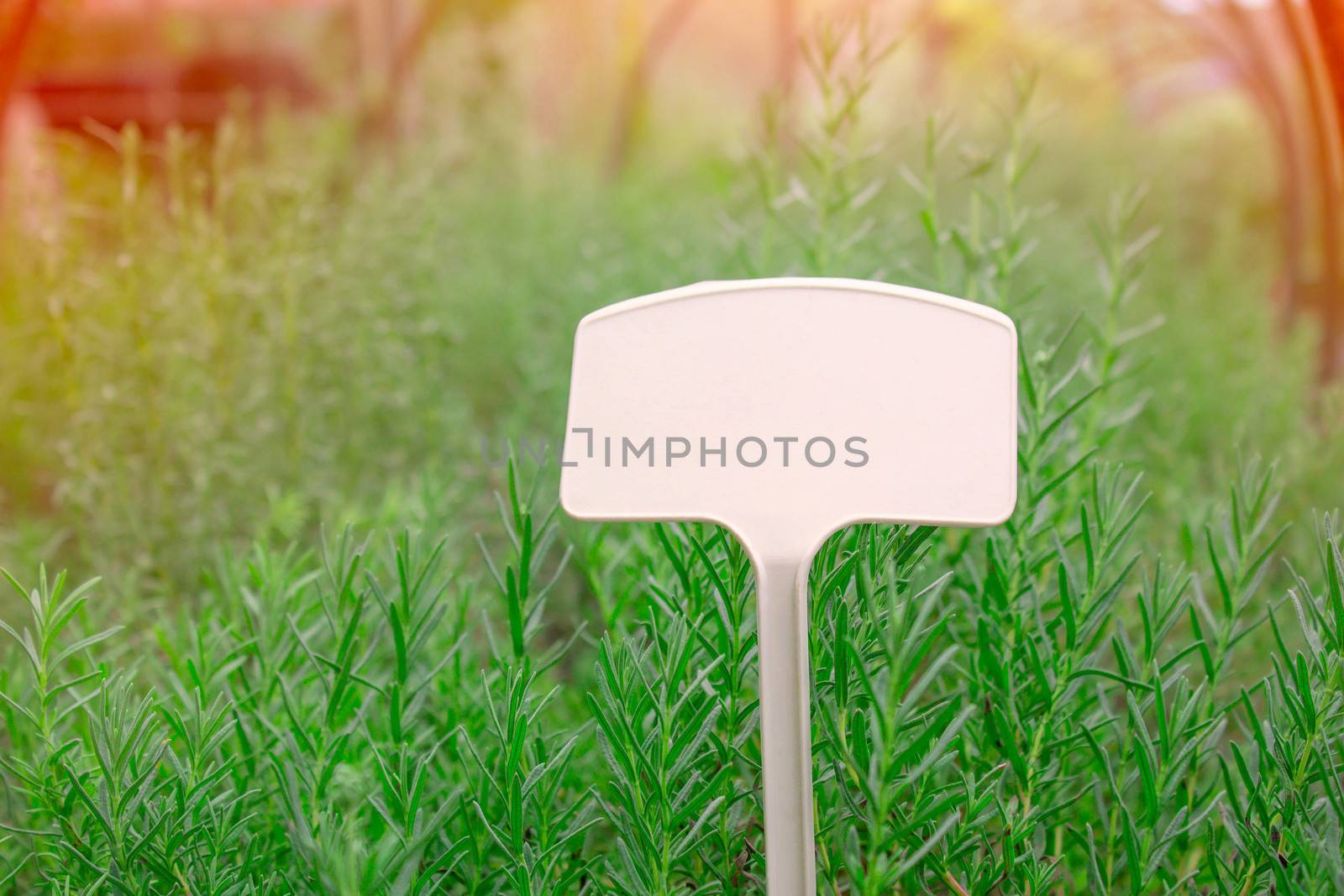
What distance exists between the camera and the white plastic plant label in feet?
2.83

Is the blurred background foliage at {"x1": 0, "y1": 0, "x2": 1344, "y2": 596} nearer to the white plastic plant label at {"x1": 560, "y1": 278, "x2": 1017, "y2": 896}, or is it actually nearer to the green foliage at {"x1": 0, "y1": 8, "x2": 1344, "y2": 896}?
the green foliage at {"x1": 0, "y1": 8, "x2": 1344, "y2": 896}

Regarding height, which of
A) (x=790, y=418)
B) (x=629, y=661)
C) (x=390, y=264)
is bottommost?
(x=629, y=661)

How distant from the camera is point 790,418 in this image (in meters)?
0.89

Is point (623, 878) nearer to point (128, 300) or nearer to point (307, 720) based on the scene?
point (307, 720)

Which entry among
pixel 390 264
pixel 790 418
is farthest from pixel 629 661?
pixel 390 264

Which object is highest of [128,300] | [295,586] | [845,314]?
[128,300]

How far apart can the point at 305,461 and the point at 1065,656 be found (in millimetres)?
1718

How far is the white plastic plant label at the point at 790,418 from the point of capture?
86 centimetres

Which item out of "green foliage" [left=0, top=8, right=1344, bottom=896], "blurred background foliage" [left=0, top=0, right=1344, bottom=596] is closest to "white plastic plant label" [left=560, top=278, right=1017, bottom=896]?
"green foliage" [left=0, top=8, right=1344, bottom=896]

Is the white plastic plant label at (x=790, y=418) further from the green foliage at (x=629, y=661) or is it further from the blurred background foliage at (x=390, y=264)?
the blurred background foliage at (x=390, y=264)

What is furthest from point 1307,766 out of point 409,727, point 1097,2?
point 1097,2

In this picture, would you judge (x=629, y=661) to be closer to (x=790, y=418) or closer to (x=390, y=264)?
(x=790, y=418)

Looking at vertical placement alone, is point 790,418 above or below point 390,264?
below

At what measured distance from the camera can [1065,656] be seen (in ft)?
3.28
